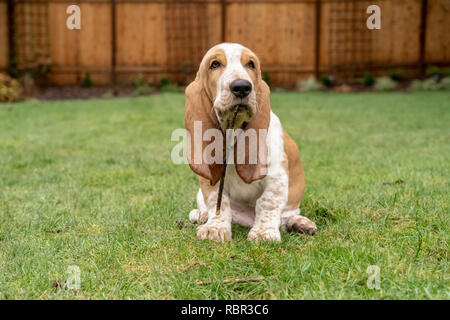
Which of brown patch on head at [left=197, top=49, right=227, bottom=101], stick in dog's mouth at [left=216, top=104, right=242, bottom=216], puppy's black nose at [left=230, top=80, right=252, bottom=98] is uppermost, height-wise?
brown patch on head at [left=197, top=49, right=227, bottom=101]

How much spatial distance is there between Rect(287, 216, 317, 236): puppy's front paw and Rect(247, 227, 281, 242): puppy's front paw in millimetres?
203

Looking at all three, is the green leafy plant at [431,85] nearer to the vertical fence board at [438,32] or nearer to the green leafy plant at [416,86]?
the green leafy plant at [416,86]

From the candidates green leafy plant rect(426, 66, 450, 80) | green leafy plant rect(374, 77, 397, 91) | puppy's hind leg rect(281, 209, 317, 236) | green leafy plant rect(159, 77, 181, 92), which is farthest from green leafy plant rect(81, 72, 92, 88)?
puppy's hind leg rect(281, 209, 317, 236)

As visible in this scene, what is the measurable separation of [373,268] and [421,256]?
0.39 meters

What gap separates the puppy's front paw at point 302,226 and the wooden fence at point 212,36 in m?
12.2

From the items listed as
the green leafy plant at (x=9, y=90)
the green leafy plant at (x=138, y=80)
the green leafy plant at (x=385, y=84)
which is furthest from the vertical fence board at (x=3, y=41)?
the green leafy plant at (x=385, y=84)

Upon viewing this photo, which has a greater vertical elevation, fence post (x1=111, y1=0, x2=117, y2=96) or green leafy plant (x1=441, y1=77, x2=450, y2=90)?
fence post (x1=111, y1=0, x2=117, y2=96)

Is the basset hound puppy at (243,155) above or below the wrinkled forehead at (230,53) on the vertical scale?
below

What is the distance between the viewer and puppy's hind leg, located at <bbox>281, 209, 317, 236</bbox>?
3156mm

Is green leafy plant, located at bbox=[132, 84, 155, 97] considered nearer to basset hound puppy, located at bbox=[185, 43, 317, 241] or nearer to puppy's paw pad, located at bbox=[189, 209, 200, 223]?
puppy's paw pad, located at bbox=[189, 209, 200, 223]

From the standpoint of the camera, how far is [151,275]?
8.03ft

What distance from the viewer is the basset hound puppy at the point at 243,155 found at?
2.77 metres
